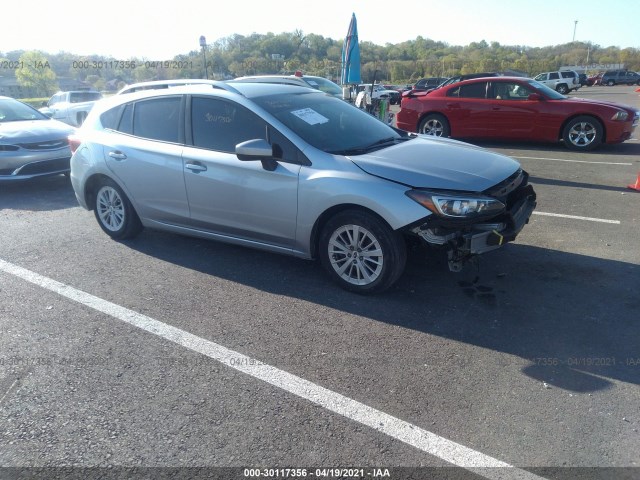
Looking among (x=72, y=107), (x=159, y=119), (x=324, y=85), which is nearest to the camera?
(x=159, y=119)

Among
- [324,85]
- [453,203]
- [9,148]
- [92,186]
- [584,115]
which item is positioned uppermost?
[324,85]

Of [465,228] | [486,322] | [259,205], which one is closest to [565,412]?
[486,322]

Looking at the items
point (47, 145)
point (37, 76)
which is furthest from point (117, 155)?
point (37, 76)

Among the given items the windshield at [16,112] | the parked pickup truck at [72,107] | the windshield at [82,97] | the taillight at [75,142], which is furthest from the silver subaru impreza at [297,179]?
the windshield at [82,97]

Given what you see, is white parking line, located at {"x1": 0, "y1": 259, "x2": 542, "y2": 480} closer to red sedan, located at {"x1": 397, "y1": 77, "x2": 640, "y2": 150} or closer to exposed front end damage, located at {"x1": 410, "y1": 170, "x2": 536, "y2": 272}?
exposed front end damage, located at {"x1": 410, "y1": 170, "x2": 536, "y2": 272}

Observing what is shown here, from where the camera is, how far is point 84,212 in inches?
285

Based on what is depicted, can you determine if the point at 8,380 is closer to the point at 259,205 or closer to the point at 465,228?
the point at 259,205

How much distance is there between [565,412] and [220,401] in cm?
198

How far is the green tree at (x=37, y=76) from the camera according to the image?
2349 inches

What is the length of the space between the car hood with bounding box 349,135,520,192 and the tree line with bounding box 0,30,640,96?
13669mm

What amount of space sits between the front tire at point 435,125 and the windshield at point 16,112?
811 cm

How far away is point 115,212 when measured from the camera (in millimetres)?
5789

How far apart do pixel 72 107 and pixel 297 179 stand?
14667 millimetres

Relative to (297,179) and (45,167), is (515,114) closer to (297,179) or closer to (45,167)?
(297,179)
